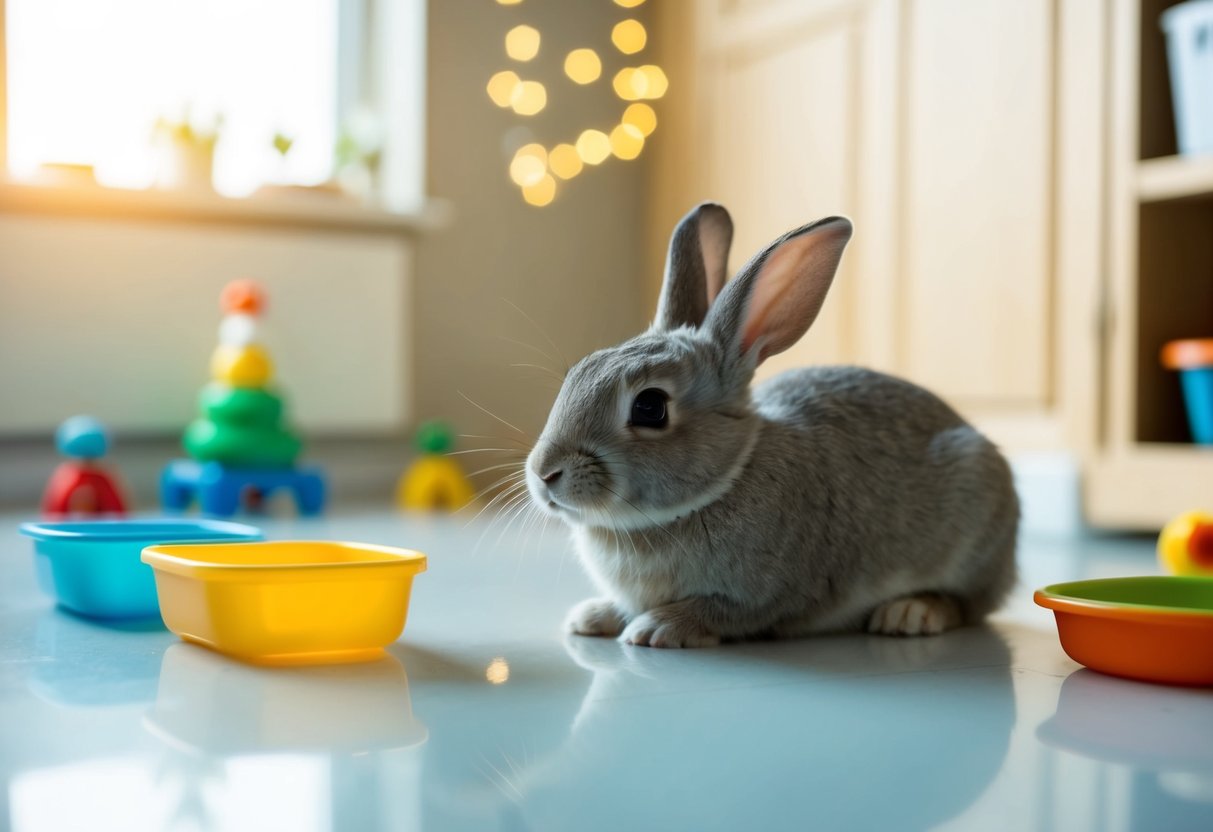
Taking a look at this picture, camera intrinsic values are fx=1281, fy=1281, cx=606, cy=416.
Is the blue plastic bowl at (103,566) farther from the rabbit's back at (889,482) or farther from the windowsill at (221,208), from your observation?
the windowsill at (221,208)

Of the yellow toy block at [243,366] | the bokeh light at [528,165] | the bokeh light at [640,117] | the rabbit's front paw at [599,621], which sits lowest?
the rabbit's front paw at [599,621]

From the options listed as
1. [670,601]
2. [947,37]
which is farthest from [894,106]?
[670,601]

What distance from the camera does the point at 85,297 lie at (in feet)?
11.4

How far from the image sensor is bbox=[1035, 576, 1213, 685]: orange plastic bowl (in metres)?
1.22

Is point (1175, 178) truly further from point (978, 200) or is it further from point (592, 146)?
point (592, 146)

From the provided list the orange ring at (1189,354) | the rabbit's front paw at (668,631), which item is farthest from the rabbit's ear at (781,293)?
the orange ring at (1189,354)

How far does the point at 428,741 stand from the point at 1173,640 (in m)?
0.73

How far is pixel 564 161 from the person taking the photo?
432cm

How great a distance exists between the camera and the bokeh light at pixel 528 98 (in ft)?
13.8

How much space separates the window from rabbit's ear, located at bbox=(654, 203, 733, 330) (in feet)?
8.05

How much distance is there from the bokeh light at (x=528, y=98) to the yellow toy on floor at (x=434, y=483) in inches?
47.6

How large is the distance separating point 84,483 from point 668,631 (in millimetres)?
2001

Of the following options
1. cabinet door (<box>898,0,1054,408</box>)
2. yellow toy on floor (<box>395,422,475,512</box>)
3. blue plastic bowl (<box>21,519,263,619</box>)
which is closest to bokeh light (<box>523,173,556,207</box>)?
yellow toy on floor (<box>395,422,475,512</box>)

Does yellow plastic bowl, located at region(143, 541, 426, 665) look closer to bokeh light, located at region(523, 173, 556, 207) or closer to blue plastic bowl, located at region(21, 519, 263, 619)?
blue plastic bowl, located at region(21, 519, 263, 619)
